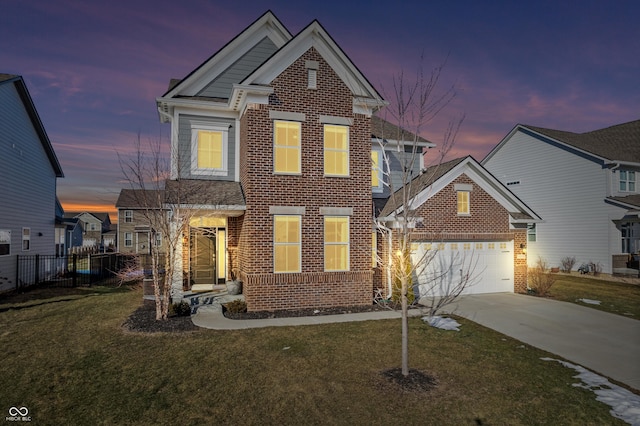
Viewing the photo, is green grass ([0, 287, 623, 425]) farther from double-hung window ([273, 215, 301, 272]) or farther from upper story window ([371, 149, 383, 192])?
upper story window ([371, 149, 383, 192])

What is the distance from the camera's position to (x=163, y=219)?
11125 mm

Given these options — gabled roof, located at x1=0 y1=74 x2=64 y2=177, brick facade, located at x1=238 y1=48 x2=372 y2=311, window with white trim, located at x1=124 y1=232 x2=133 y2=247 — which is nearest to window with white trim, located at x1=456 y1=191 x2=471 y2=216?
brick facade, located at x1=238 y1=48 x2=372 y2=311

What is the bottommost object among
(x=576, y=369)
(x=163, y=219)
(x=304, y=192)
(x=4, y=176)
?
(x=576, y=369)

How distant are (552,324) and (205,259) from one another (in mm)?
12995

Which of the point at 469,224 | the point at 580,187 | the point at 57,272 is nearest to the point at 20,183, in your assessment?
the point at 57,272

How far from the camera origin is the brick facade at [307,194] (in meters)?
12.1

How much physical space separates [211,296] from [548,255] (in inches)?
897

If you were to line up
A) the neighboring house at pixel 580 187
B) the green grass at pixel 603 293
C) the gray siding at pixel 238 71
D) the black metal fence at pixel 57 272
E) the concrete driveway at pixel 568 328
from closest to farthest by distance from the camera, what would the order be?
the concrete driveway at pixel 568 328 → the green grass at pixel 603 293 → the gray siding at pixel 238 71 → the black metal fence at pixel 57 272 → the neighboring house at pixel 580 187

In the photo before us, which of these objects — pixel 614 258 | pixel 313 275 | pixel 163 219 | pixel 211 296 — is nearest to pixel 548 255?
pixel 614 258

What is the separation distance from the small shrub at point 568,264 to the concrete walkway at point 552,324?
11.6 meters

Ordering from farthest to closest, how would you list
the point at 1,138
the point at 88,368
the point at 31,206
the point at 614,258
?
the point at 614,258 < the point at 31,206 < the point at 1,138 < the point at 88,368

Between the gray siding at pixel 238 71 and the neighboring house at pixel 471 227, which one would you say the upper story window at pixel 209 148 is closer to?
the gray siding at pixel 238 71

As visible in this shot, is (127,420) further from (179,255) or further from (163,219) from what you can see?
(179,255)

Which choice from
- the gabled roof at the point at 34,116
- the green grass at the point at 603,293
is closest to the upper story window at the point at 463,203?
the green grass at the point at 603,293
